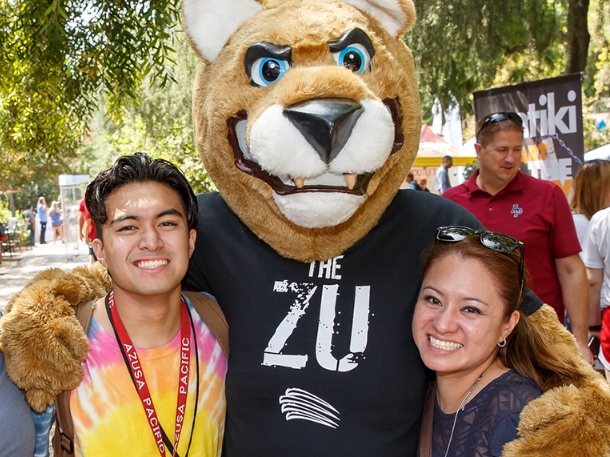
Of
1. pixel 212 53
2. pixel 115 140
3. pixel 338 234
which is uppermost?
pixel 115 140

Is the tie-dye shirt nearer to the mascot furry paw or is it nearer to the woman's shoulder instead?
the mascot furry paw

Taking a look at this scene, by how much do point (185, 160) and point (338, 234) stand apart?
8.30m

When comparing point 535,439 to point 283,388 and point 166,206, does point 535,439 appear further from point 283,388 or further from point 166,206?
point 166,206

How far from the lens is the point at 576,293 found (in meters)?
3.72

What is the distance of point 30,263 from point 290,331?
14.5 m

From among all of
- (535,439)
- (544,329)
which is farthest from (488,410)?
(544,329)

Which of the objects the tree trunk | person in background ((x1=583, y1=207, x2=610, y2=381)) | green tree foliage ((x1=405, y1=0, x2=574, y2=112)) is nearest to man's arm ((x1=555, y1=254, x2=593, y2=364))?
person in background ((x1=583, y1=207, x2=610, y2=381))

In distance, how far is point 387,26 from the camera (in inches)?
85.7

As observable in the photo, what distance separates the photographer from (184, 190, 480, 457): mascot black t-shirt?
200cm

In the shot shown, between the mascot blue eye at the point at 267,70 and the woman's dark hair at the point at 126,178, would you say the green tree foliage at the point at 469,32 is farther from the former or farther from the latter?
the woman's dark hair at the point at 126,178

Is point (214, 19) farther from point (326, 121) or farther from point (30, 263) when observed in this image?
point (30, 263)

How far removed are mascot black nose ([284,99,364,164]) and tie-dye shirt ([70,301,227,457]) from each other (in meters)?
0.89

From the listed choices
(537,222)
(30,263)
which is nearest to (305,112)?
(537,222)

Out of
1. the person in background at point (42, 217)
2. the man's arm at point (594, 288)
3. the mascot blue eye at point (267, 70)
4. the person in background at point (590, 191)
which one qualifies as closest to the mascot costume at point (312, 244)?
the mascot blue eye at point (267, 70)
